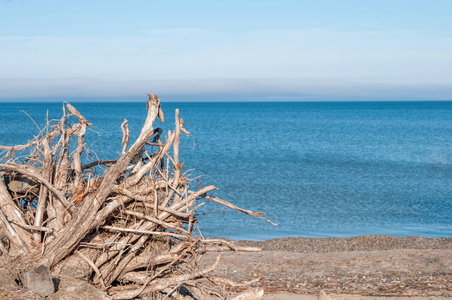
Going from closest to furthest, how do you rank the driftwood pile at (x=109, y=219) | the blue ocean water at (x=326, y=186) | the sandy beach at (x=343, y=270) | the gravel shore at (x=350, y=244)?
the driftwood pile at (x=109, y=219) < the sandy beach at (x=343, y=270) < the gravel shore at (x=350, y=244) < the blue ocean water at (x=326, y=186)

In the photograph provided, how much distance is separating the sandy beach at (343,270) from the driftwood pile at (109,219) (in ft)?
11.1

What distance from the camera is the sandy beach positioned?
9.16m

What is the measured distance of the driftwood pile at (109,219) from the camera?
18.4 feet

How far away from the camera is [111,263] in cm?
589

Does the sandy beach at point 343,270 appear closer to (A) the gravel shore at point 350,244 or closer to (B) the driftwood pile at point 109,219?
(A) the gravel shore at point 350,244

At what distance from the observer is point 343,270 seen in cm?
1068

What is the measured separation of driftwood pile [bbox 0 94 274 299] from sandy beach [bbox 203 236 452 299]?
337 cm

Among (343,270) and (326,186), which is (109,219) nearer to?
(343,270)

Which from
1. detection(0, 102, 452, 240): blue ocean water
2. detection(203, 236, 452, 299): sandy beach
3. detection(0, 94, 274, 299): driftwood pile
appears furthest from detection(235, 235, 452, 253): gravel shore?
detection(0, 94, 274, 299): driftwood pile

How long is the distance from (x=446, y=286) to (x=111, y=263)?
20.8ft

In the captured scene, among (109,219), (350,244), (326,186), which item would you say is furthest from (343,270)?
(326,186)

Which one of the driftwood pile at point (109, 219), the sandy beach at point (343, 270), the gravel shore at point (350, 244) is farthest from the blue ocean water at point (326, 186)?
the sandy beach at point (343, 270)

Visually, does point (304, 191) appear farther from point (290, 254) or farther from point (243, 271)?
point (243, 271)

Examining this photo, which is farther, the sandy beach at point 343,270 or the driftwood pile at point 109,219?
the sandy beach at point 343,270
